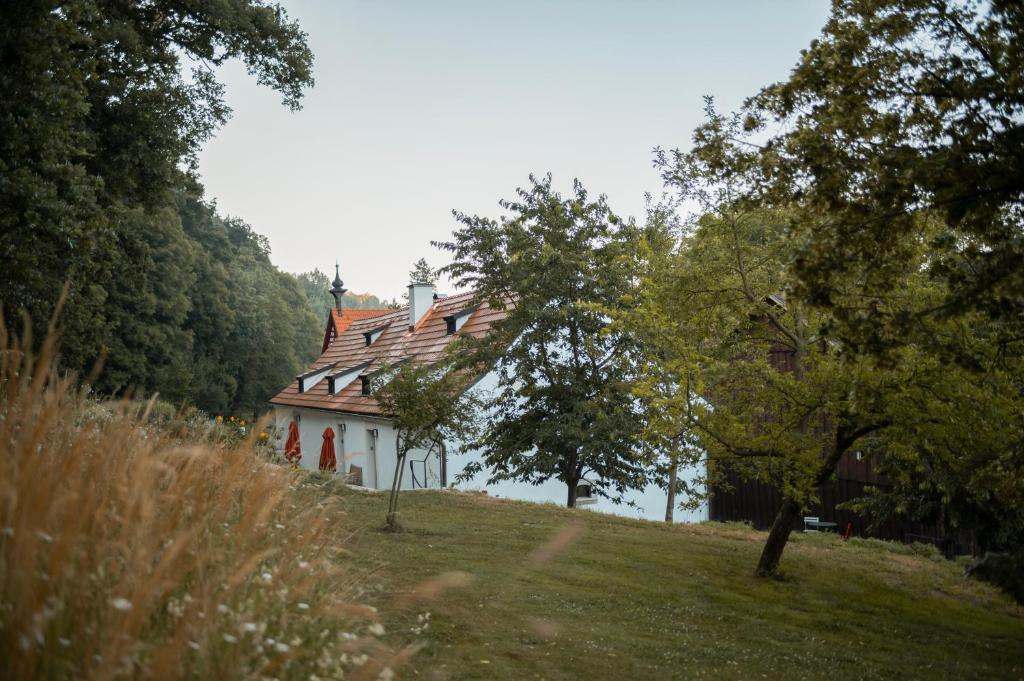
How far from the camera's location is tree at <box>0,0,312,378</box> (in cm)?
1184

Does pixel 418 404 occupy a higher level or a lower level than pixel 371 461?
higher

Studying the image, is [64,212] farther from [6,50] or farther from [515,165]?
[515,165]

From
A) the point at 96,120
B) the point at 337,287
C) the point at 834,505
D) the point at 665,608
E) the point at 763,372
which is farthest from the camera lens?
the point at 337,287

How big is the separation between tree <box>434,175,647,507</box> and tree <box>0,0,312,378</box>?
6.69 meters

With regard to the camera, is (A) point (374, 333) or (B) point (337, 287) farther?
(B) point (337, 287)

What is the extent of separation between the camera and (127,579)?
124 inches

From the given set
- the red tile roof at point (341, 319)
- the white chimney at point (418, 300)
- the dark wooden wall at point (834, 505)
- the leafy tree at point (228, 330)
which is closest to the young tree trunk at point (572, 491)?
the dark wooden wall at point (834, 505)

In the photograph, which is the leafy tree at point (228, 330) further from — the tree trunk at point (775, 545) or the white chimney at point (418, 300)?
the tree trunk at point (775, 545)

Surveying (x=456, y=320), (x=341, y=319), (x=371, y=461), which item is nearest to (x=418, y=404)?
(x=456, y=320)

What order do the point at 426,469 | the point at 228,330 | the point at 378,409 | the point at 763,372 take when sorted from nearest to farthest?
the point at 763,372 → the point at 378,409 → the point at 426,469 → the point at 228,330

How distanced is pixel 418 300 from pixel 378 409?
11790 millimetres

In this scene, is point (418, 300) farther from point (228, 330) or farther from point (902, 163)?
point (902, 163)

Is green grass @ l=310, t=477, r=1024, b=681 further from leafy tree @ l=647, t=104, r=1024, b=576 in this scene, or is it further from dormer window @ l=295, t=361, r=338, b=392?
dormer window @ l=295, t=361, r=338, b=392

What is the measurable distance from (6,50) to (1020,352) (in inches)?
517
